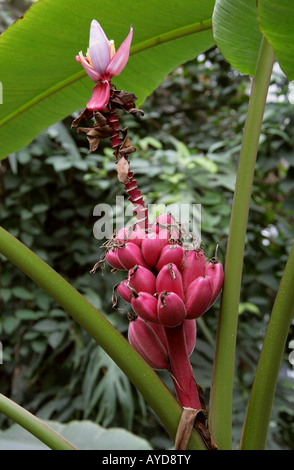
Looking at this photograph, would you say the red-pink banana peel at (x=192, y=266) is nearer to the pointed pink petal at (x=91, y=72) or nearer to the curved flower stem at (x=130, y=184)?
the curved flower stem at (x=130, y=184)

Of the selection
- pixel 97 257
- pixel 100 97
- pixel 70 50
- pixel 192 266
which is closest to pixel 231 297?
pixel 192 266

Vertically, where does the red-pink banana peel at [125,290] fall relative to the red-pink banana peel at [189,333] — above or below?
above

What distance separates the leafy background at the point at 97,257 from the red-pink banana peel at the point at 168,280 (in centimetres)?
92

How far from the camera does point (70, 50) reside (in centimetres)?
58

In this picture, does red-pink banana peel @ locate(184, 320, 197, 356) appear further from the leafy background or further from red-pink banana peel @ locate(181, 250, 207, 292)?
the leafy background

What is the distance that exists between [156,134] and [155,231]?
1470 mm

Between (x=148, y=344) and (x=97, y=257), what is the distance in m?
1.06

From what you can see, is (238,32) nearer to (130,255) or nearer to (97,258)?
(130,255)

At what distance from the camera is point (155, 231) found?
17.1 inches

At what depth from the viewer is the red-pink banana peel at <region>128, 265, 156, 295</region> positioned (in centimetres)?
41

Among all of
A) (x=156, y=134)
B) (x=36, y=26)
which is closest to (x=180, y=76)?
(x=156, y=134)

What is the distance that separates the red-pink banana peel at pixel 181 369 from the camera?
1.35ft

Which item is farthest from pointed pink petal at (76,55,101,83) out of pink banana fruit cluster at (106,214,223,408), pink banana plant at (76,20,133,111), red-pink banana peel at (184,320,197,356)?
red-pink banana peel at (184,320,197,356)

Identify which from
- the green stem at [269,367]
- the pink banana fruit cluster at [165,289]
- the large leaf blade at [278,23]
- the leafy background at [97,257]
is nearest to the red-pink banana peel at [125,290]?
the pink banana fruit cluster at [165,289]
